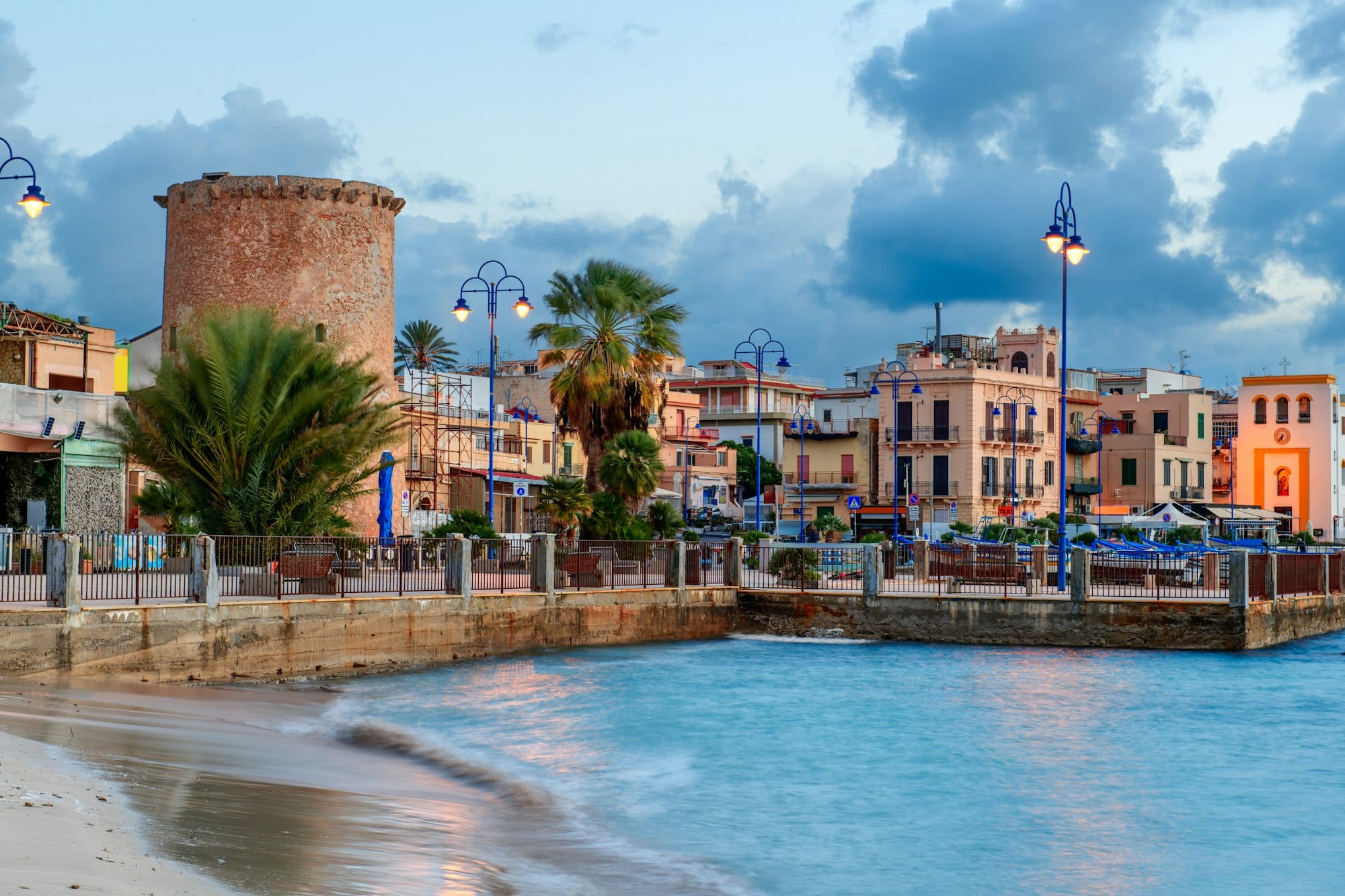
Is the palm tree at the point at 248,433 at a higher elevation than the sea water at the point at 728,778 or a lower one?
higher

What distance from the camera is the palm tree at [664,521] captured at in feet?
137

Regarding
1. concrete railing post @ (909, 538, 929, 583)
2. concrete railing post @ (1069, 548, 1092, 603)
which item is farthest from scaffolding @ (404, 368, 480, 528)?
concrete railing post @ (1069, 548, 1092, 603)

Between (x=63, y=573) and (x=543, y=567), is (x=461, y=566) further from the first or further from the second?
(x=63, y=573)

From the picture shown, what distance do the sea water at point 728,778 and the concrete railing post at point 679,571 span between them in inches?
179

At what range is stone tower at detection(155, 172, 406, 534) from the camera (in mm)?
39469

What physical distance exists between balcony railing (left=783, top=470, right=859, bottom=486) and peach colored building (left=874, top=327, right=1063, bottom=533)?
167 cm

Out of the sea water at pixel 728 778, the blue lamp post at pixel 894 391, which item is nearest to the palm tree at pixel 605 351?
the sea water at pixel 728 778

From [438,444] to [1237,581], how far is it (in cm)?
3549

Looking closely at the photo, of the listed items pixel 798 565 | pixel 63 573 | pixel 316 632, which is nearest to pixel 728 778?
pixel 316 632

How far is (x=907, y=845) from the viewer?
15281 mm

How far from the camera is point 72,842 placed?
32.9ft

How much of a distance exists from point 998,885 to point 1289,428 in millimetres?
82189

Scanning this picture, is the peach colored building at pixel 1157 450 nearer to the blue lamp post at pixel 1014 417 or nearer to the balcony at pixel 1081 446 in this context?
the balcony at pixel 1081 446

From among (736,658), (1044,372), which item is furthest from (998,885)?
(1044,372)
